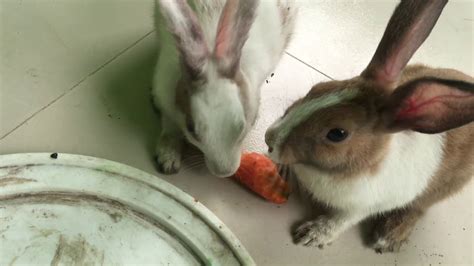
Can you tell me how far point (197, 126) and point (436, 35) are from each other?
118cm

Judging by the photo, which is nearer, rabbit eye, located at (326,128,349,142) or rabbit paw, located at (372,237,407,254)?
rabbit eye, located at (326,128,349,142)

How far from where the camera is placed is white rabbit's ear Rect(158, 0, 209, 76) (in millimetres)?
1221

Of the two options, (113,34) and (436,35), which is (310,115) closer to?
(113,34)

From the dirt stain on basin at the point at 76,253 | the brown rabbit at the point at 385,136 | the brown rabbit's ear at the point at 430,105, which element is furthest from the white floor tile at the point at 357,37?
the dirt stain on basin at the point at 76,253

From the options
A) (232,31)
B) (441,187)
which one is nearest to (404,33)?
(232,31)

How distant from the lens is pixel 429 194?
5.08 ft

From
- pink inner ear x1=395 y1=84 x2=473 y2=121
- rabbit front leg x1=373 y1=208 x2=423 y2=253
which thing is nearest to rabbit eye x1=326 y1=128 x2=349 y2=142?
pink inner ear x1=395 y1=84 x2=473 y2=121

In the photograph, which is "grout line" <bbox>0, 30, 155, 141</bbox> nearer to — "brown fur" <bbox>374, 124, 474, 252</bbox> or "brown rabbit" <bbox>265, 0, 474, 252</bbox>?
"brown rabbit" <bbox>265, 0, 474, 252</bbox>

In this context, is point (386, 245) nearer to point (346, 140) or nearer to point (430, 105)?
point (346, 140)

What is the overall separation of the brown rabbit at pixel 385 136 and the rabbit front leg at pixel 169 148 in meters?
0.38

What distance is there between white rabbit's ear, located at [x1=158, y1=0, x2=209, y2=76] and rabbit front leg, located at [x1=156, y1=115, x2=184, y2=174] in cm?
41

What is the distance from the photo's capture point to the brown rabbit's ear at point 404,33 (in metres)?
1.18

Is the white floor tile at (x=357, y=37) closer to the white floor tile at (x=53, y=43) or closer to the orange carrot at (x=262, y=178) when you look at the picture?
the orange carrot at (x=262, y=178)

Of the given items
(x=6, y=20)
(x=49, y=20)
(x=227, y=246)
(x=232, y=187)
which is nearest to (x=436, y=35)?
(x=232, y=187)
